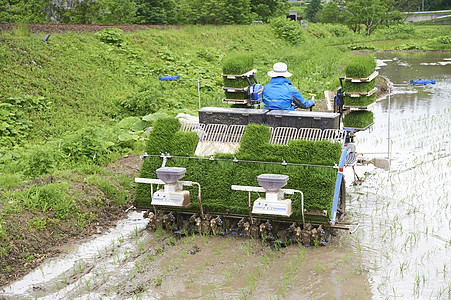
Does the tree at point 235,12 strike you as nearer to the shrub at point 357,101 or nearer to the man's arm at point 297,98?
the shrub at point 357,101

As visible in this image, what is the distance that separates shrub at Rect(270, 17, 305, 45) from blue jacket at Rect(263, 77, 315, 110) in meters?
33.6

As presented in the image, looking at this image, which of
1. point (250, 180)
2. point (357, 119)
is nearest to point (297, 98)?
point (357, 119)

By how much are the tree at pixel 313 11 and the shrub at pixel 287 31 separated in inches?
2158

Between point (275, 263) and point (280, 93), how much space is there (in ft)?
10.7

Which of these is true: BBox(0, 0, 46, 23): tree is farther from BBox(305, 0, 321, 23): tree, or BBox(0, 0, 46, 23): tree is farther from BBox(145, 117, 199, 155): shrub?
BBox(305, 0, 321, 23): tree

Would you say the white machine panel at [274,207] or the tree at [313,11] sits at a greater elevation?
the tree at [313,11]

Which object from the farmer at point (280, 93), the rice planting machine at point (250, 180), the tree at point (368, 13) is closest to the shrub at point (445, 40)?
the tree at point (368, 13)

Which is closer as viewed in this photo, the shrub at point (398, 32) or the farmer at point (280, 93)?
the farmer at point (280, 93)

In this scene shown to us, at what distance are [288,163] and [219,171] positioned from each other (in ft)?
3.74

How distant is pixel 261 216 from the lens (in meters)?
7.82

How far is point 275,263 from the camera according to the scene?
287 inches

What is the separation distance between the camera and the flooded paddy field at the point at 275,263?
21.6 ft

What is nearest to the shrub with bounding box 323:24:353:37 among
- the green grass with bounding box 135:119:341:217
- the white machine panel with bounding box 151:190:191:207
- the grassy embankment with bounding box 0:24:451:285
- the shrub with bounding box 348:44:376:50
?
the shrub with bounding box 348:44:376:50

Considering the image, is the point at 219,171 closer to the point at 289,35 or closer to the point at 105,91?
the point at 105,91
